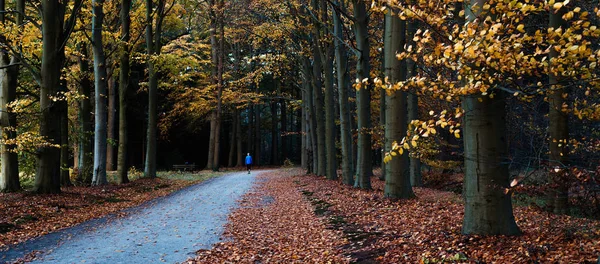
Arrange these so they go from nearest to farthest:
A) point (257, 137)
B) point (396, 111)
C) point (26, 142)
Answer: point (396, 111)
point (26, 142)
point (257, 137)

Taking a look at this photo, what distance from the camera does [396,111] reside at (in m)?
10.8

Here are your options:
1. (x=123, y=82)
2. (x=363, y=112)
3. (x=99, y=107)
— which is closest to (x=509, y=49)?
(x=363, y=112)

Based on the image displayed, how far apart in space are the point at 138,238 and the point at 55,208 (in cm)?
416

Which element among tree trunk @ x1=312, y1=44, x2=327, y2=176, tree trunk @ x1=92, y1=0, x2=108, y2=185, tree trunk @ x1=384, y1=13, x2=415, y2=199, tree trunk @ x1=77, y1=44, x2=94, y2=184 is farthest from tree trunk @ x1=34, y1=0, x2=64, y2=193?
tree trunk @ x1=312, y1=44, x2=327, y2=176

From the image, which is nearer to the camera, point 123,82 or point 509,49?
point 509,49

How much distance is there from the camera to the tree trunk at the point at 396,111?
10.6 m

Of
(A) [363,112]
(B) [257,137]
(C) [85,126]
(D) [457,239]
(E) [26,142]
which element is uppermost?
(B) [257,137]

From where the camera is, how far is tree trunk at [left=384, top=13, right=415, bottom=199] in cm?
1059

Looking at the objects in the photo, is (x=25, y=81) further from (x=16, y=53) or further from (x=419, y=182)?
(x=419, y=182)

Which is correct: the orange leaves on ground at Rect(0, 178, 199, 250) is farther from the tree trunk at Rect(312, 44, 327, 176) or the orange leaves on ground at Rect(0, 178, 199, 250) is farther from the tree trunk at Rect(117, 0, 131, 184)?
the tree trunk at Rect(312, 44, 327, 176)

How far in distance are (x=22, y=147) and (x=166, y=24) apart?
45.6ft

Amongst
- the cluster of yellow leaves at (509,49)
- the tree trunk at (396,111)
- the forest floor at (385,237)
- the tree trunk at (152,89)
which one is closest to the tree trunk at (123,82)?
the tree trunk at (152,89)

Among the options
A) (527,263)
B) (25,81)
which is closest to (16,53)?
(25,81)

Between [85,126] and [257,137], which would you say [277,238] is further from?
[257,137]
